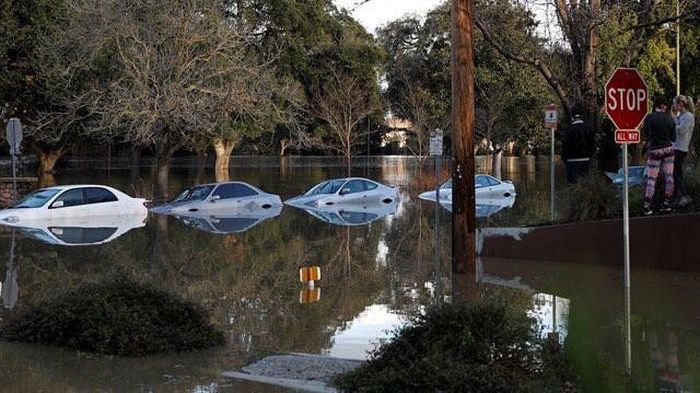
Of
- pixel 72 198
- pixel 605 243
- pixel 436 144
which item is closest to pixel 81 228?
pixel 72 198

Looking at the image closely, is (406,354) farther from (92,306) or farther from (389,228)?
(389,228)

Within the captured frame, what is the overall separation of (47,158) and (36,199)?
32.6 m

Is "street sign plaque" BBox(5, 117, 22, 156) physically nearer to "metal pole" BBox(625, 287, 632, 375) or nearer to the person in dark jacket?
the person in dark jacket

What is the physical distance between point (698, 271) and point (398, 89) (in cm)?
4496

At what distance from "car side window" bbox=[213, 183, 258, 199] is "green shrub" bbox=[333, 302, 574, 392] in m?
23.7

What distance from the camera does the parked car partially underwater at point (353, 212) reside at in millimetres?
26022

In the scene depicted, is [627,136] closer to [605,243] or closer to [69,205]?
[605,243]

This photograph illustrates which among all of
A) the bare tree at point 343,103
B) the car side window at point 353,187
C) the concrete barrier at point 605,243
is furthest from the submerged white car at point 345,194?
the bare tree at point 343,103

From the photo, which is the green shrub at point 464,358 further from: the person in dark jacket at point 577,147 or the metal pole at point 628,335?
the person in dark jacket at point 577,147

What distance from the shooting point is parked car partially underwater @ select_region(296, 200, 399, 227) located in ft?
85.4

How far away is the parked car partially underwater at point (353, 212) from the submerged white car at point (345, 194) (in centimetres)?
20

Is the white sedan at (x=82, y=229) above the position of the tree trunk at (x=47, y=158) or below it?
below

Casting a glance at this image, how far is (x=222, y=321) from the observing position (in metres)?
→ 10.6

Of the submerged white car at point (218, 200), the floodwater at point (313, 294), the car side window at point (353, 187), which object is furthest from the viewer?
the car side window at point (353, 187)
